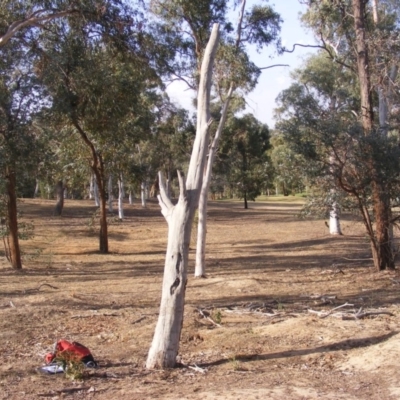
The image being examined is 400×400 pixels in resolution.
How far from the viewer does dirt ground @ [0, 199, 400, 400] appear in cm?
607

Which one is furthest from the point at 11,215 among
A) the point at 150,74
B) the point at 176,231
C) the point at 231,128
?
the point at 231,128

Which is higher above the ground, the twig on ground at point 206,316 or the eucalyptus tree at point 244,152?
the eucalyptus tree at point 244,152

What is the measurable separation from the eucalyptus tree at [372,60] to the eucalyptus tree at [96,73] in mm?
4785

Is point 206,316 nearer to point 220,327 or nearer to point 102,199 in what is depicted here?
point 220,327

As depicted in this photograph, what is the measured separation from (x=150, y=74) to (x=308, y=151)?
4.92 meters

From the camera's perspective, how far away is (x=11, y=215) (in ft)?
53.7

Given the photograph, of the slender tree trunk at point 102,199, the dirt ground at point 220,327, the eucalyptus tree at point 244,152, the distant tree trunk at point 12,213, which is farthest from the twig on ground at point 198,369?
the eucalyptus tree at point 244,152

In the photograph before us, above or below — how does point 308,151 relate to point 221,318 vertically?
above

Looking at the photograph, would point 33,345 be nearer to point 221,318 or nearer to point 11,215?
point 221,318

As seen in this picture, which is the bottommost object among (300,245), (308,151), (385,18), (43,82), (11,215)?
(300,245)

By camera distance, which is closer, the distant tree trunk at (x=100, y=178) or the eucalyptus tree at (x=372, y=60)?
the eucalyptus tree at (x=372, y=60)

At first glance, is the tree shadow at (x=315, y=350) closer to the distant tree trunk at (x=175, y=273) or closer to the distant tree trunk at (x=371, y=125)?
the distant tree trunk at (x=175, y=273)

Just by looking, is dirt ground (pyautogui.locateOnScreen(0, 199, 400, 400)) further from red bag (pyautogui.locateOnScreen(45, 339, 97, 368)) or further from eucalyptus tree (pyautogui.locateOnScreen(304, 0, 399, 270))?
eucalyptus tree (pyautogui.locateOnScreen(304, 0, 399, 270))

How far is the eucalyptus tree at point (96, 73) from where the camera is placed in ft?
45.9
